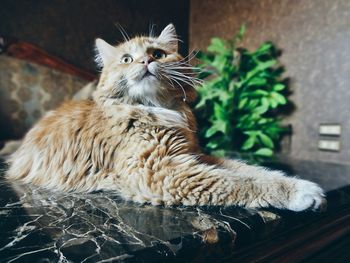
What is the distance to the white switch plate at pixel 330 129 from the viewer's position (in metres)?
1.84

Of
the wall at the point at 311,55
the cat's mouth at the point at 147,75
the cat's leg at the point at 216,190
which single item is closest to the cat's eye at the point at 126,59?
the cat's mouth at the point at 147,75

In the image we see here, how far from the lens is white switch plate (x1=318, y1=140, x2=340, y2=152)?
1.85 m

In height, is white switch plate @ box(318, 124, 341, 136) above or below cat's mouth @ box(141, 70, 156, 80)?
below

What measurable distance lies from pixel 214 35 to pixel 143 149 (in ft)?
7.65

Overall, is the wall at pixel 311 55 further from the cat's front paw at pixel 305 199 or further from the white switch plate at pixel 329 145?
the cat's front paw at pixel 305 199

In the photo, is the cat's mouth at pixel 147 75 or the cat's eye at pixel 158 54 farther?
the cat's eye at pixel 158 54

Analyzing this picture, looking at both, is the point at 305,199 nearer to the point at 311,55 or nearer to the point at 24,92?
the point at 311,55

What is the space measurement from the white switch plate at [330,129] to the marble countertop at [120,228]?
1.18 metres

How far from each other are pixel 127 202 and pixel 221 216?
0.98 ft

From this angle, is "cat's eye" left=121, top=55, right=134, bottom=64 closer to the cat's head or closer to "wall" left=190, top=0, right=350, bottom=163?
the cat's head

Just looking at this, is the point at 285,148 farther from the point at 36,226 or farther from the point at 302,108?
the point at 36,226

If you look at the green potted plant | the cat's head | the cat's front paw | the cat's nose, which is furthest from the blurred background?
the cat's front paw

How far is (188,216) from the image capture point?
27.0 inches

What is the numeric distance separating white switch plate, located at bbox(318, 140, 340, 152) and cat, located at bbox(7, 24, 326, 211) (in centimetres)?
120
